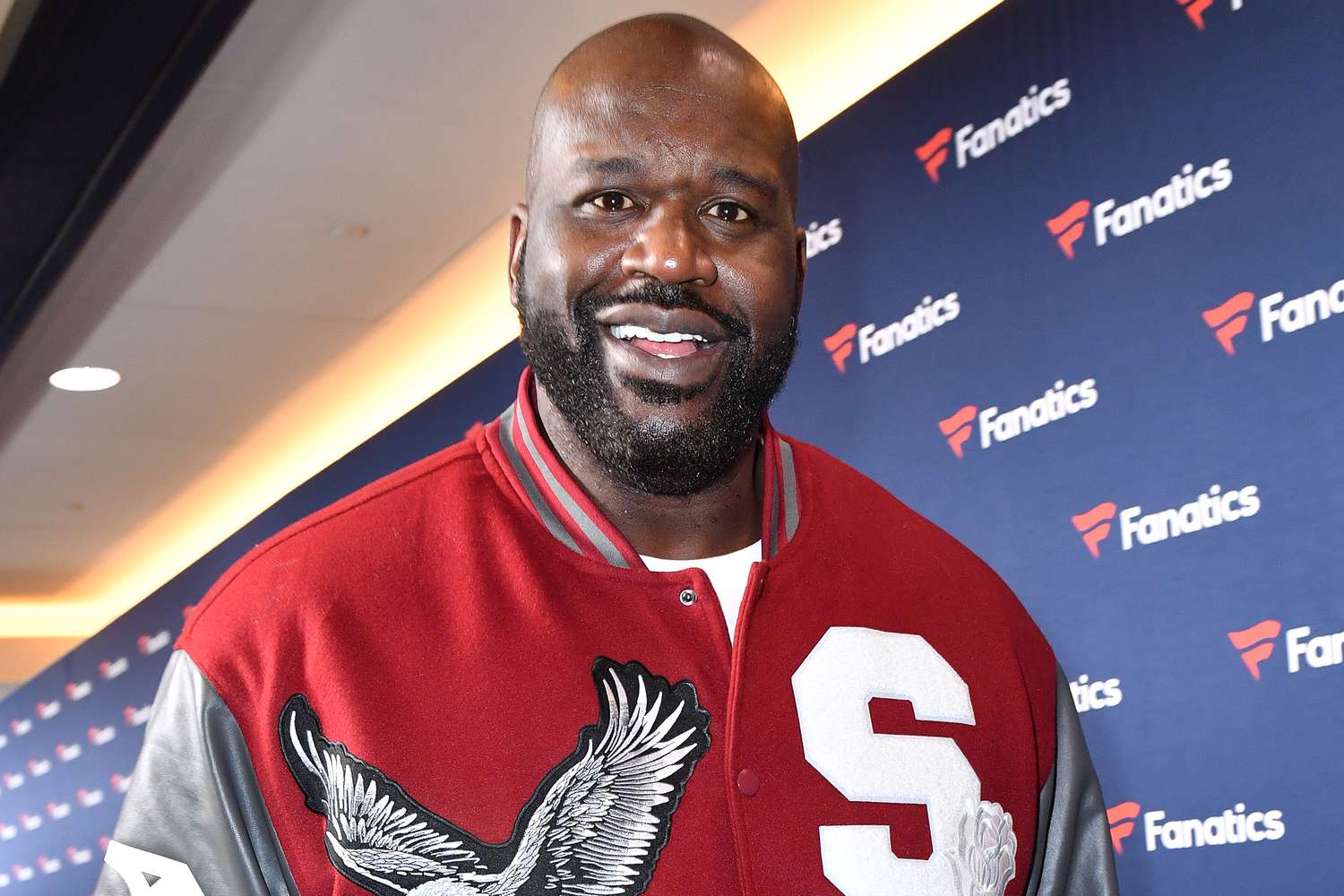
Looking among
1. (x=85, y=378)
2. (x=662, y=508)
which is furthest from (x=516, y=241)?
(x=85, y=378)

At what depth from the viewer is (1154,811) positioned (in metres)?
2.31

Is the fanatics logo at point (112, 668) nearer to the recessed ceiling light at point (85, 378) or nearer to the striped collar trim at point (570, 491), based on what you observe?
the recessed ceiling light at point (85, 378)

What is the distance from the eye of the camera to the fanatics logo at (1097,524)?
8.03ft

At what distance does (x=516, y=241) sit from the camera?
129cm

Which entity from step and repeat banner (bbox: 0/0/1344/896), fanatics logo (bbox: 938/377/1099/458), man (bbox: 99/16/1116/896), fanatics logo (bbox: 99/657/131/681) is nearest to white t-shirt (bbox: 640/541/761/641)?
man (bbox: 99/16/1116/896)

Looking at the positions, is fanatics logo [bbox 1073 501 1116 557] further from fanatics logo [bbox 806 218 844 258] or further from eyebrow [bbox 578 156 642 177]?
eyebrow [bbox 578 156 642 177]

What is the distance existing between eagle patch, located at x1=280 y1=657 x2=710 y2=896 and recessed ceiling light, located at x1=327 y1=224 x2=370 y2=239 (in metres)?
3.47

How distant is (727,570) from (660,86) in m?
0.39

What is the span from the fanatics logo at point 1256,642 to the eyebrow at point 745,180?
1329 mm

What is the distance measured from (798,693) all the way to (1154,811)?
1.40 meters

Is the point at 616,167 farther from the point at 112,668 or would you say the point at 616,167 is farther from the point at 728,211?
the point at 112,668

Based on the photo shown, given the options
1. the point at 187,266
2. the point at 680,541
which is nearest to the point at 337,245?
the point at 187,266

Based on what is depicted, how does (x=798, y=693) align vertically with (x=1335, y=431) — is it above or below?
below

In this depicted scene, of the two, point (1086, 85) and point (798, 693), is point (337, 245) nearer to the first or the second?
point (1086, 85)
